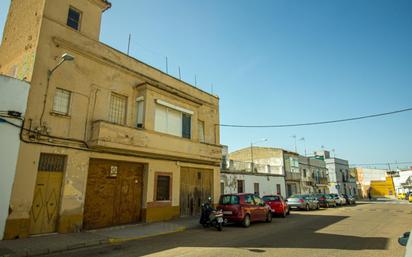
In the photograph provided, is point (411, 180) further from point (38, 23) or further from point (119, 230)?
point (38, 23)

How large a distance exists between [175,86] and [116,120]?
17.1 feet

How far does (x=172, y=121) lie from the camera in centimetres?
1552

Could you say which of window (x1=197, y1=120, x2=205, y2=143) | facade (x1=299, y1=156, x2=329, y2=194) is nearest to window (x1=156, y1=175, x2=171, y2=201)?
window (x1=197, y1=120, x2=205, y2=143)

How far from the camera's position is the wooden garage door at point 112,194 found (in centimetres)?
1175

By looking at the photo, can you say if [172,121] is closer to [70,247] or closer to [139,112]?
[139,112]

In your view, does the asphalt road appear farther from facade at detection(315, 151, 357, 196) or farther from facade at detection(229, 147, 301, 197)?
facade at detection(315, 151, 357, 196)

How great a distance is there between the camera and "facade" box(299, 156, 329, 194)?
1556 inches

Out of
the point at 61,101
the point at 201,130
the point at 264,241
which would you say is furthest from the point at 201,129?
the point at 264,241

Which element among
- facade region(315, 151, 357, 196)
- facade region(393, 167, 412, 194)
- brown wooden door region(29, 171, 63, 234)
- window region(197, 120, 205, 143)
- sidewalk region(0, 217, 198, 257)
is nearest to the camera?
sidewalk region(0, 217, 198, 257)

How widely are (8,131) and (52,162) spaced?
200 centimetres

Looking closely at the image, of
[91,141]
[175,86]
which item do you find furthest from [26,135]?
[175,86]

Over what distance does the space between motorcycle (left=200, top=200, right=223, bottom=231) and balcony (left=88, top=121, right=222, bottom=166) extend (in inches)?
148

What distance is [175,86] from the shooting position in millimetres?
17016

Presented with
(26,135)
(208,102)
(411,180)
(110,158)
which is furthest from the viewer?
(411,180)
